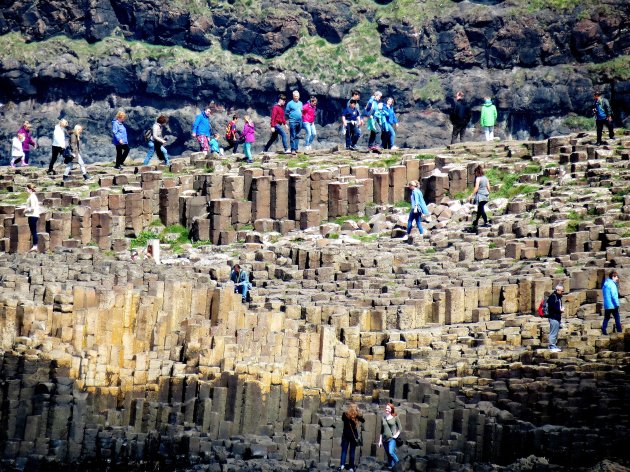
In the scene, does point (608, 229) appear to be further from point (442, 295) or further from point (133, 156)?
point (133, 156)

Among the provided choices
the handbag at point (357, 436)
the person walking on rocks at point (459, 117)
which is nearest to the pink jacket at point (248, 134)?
the person walking on rocks at point (459, 117)

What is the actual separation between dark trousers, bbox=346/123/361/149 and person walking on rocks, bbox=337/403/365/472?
986 inches

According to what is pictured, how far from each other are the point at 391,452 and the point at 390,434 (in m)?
0.43

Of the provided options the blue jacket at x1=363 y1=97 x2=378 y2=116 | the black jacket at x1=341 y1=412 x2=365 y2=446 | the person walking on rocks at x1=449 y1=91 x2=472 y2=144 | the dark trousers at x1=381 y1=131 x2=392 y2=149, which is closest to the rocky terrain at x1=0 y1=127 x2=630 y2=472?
the black jacket at x1=341 y1=412 x2=365 y2=446

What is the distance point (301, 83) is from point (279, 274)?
7958 centimetres

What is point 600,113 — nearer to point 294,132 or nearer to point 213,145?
point 294,132

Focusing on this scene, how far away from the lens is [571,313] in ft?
199

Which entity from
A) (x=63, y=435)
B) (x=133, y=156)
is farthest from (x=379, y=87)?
(x=63, y=435)

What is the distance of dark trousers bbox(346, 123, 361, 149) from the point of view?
249 feet

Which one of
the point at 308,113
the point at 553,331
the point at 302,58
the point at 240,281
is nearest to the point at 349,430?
the point at 553,331

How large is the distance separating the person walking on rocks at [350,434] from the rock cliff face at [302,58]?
9090 cm

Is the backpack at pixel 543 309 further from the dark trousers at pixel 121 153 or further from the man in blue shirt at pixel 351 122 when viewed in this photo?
the dark trousers at pixel 121 153

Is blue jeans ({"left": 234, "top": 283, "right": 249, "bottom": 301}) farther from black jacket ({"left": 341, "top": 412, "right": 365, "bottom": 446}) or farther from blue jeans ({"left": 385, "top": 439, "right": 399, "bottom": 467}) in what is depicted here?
blue jeans ({"left": 385, "top": 439, "right": 399, "bottom": 467})

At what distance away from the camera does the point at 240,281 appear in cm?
6197
